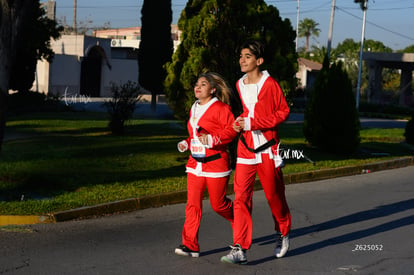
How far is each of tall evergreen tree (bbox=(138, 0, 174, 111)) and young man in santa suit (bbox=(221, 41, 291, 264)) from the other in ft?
93.2

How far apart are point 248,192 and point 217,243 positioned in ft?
3.94

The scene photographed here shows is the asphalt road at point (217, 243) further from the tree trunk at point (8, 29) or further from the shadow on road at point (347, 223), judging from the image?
the tree trunk at point (8, 29)

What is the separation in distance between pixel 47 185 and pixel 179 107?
434 cm

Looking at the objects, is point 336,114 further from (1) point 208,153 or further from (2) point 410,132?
(1) point 208,153

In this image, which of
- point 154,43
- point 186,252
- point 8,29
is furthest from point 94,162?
point 154,43

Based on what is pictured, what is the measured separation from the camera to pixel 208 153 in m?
6.66

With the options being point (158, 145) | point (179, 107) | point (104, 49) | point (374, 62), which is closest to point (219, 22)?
point (179, 107)

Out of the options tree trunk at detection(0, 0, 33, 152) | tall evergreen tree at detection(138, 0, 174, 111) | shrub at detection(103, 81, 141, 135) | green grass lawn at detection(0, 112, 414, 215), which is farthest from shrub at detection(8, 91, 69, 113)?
tree trunk at detection(0, 0, 33, 152)

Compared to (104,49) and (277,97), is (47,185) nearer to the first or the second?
(277,97)

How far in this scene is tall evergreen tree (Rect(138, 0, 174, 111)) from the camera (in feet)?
113

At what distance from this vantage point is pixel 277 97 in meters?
6.59

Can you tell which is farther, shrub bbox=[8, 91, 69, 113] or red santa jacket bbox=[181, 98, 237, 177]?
shrub bbox=[8, 91, 69, 113]

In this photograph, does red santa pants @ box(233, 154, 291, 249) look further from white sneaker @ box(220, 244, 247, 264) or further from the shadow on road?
the shadow on road

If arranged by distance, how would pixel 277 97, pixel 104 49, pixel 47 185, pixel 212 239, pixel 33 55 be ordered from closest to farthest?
pixel 277 97 → pixel 212 239 → pixel 47 185 → pixel 33 55 → pixel 104 49
